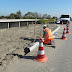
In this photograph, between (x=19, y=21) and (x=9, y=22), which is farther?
(x=19, y=21)

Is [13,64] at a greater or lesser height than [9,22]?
lesser

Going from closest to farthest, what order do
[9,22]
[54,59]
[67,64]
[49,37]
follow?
1. [67,64]
2. [54,59]
3. [49,37]
4. [9,22]

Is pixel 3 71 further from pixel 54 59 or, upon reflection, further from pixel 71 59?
pixel 71 59

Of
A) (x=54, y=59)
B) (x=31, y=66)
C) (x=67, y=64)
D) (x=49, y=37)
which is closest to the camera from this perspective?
(x=31, y=66)

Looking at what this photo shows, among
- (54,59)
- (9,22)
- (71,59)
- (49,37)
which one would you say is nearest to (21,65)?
(54,59)

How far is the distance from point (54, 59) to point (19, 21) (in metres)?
27.9

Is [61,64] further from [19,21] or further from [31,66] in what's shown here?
[19,21]

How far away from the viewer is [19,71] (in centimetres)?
360

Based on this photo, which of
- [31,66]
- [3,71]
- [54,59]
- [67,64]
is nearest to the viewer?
[3,71]

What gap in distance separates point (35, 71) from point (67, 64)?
4.51 ft

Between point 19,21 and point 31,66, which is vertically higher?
point 19,21

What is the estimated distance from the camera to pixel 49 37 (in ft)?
21.3

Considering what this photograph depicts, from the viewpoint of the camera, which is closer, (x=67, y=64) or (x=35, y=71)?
(x=35, y=71)

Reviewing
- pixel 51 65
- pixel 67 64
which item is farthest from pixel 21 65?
pixel 67 64
